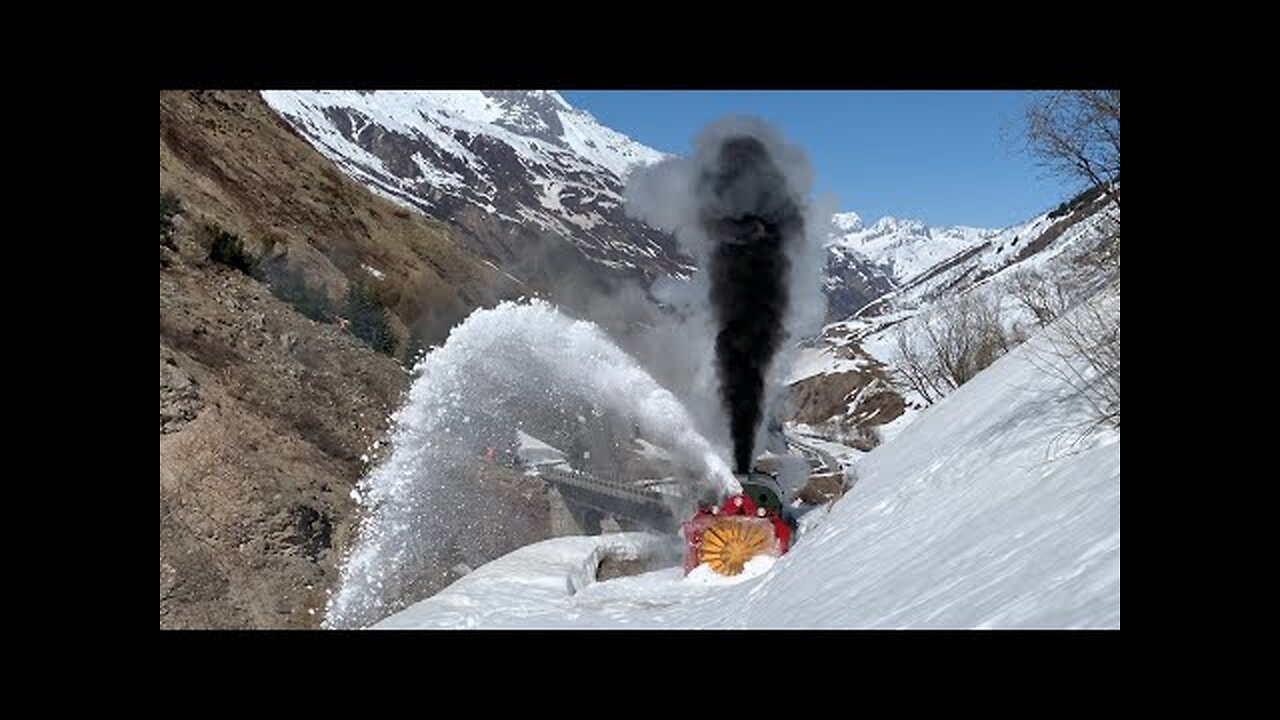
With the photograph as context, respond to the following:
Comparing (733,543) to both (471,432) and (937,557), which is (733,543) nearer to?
(937,557)

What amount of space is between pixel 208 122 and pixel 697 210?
22214 mm

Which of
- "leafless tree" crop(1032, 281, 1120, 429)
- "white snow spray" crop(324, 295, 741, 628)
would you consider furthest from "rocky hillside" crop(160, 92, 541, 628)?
"leafless tree" crop(1032, 281, 1120, 429)

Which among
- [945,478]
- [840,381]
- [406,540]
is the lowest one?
[945,478]

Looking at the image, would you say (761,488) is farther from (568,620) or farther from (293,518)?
(293,518)

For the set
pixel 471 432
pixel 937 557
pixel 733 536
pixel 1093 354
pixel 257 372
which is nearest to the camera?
pixel 937 557

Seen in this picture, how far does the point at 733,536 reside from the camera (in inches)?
440

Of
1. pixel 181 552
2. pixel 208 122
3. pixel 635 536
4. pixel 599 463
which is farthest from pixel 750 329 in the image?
pixel 208 122

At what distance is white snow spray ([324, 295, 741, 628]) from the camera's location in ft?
53.6

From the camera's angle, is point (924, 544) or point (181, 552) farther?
point (181, 552)

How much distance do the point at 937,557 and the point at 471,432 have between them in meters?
17.9

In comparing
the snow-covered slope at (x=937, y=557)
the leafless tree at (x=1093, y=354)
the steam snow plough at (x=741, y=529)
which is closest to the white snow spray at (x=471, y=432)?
the steam snow plough at (x=741, y=529)

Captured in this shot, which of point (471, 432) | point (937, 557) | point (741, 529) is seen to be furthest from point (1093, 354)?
point (471, 432)

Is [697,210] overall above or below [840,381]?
below

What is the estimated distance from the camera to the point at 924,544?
712 cm
